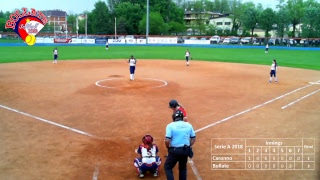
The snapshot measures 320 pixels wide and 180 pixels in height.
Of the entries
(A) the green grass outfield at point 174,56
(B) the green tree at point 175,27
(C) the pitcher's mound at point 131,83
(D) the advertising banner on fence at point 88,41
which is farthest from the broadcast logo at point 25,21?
(B) the green tree at point 175,27

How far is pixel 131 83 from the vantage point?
2216 centimetres

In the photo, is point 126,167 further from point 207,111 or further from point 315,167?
point 207,111

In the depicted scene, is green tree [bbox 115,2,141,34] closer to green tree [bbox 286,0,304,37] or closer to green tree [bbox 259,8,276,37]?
green tree [bbox 259,8,276,37]

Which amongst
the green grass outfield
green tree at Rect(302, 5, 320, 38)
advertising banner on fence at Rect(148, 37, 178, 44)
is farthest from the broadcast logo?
green tree at Rect(302, 5, 320, 38)

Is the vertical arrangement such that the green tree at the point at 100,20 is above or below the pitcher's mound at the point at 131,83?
above

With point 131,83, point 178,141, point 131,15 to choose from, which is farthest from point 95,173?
point 131,15

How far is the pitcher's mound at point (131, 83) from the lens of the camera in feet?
69.0

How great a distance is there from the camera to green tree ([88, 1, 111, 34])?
89.0 metres

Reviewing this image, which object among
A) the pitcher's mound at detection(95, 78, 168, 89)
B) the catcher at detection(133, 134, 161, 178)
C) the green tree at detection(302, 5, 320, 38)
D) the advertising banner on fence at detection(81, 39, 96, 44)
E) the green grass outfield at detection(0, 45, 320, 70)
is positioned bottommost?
the catcher at detection(133, 134, 161, 178)

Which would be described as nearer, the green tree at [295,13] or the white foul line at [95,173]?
the white foul line at [95,173]

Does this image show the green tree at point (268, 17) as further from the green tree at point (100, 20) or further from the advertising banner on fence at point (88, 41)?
the advertising banner on fence at point (88, 41)
